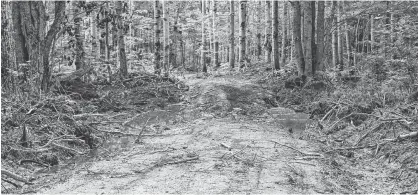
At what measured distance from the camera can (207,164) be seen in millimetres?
4859

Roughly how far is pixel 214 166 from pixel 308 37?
793 cm

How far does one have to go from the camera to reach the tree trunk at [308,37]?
38.2 feet

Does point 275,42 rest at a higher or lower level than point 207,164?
higher

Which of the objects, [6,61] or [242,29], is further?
[242,29]

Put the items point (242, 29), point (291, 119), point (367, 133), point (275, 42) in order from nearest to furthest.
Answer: point (367, 133) → point (291, 119) → point (275, 42) → point (242, 29)

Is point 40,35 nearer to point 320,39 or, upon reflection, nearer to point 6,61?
point 6,61

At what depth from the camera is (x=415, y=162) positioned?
15.4 ft

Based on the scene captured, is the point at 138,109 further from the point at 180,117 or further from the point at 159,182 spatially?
the point at 159,182

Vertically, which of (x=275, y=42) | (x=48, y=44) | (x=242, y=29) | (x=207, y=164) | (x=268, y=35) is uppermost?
(x=242, y=29)

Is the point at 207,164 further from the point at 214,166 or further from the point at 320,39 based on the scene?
the point at 320,39

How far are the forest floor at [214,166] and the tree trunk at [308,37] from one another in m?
3.96

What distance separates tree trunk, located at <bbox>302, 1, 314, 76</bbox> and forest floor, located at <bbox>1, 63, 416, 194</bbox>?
3958 mm

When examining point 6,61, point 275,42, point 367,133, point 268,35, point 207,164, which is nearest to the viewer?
point 207,164

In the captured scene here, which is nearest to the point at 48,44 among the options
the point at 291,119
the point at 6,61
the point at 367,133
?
the point at 6,61
